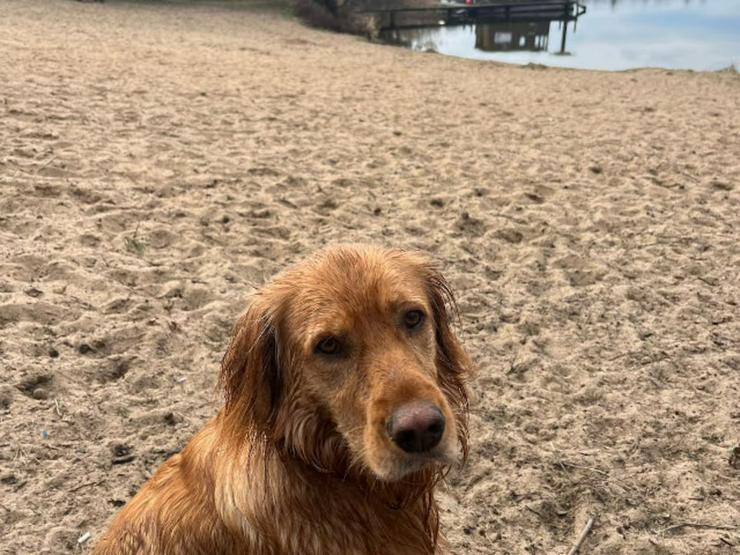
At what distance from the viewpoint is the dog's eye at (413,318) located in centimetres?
237

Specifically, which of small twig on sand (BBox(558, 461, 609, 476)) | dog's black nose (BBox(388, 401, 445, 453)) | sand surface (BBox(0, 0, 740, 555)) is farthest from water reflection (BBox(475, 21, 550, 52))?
dog's black nose (BBox(388, 401, 445, 453))

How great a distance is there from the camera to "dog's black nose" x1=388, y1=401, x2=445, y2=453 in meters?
2.02

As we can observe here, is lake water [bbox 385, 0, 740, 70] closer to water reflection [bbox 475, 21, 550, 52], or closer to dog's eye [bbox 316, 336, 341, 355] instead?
water reflection [bbox 475, 21, 550, 52]

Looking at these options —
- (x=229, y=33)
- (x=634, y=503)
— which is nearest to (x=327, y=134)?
(x=634, y=503)

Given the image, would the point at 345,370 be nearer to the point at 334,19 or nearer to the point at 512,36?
the point at 334,19

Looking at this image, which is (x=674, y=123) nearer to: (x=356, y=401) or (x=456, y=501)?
(x=456, y=501)

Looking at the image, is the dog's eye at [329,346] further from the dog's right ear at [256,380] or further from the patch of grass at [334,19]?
the patch of grass at [334,19]

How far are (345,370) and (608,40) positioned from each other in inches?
1350

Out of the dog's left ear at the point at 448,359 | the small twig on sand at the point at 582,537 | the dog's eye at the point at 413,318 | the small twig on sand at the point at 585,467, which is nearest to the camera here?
the dog's eye at the point at 413,318

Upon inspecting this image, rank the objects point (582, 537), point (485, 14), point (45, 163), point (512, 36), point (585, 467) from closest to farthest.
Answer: point (582, 537)
point (585, 467)
point (45, 163)
point (512, 36)
point (485, 14)

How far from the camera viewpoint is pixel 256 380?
7.94ft

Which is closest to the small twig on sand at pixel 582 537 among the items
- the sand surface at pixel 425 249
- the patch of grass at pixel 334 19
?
the sand surface at pixel 425 249

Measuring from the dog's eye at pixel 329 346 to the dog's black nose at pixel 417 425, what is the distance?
365mm

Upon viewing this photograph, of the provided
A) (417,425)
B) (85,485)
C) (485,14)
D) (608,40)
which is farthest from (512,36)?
(417,425)
